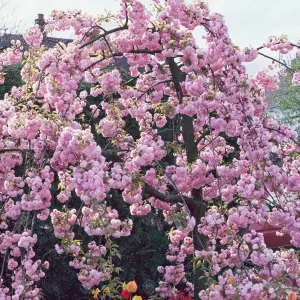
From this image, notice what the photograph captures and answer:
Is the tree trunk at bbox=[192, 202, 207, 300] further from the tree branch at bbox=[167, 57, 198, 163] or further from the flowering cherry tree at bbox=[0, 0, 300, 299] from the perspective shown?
the tree branch at bbox=[167, 57, 198, 163]

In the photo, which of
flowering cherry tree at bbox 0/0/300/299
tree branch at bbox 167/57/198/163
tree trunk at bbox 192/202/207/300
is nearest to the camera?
flowering cherry tree at bbox 0/0/300/299

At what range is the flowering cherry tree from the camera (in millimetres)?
3613

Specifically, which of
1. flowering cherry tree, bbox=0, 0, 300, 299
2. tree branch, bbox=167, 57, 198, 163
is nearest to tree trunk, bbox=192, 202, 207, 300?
flowering cherry tree, bbox=0, 0, 300, 299

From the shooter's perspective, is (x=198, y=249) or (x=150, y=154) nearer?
(x=150, y=154)

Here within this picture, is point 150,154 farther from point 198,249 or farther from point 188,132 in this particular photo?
point 198,249

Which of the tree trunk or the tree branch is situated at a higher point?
the tree branch

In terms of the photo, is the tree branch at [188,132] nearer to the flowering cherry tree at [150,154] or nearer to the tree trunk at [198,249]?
the flowering cherry tree at [150,154]

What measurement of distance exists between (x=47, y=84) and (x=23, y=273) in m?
1.33

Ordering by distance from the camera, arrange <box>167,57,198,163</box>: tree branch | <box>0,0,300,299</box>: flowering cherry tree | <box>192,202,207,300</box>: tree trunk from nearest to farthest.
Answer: <box>0,0,300,299</box>: flowering cherry tree, <box>192,202,207,300</box>: tree trunk, <box>167,57,198,163</box>: tree branch

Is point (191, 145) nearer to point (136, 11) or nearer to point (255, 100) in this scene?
point (255, 100)

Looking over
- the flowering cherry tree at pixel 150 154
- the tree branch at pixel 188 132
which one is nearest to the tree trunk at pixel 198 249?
the flowering cherry tree at pixel 150 154

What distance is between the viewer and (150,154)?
394 cm

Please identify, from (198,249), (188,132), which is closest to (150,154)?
(188,132)

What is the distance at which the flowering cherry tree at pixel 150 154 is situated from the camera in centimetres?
361
